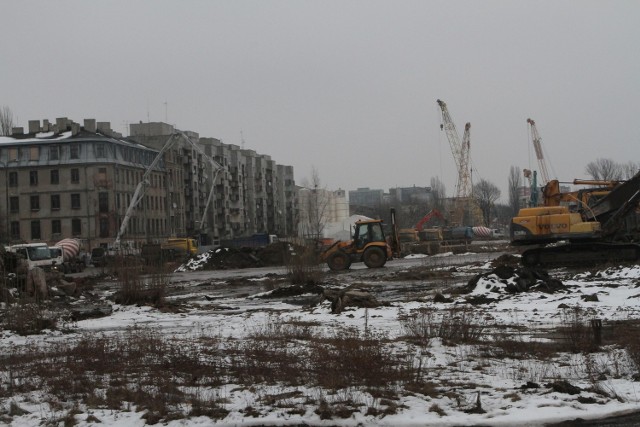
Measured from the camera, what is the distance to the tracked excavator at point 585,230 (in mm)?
30500

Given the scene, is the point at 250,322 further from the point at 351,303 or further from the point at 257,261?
the point at 257,261

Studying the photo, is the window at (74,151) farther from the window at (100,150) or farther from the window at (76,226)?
the window at (76,226)

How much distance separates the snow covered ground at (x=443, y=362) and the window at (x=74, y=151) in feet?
230

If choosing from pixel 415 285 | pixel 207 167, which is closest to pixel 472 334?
pixel 415 285

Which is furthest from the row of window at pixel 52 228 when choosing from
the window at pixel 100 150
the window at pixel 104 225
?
the window at pixel 100 150

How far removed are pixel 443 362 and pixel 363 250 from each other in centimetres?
2956

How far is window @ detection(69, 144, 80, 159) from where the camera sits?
287 ft

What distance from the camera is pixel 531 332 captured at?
1399 cm

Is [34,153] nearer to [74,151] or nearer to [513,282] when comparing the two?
[74,151]

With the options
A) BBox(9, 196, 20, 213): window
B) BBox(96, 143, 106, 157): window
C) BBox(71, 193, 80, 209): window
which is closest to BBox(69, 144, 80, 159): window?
BBox(96, 143, 106, 157): window

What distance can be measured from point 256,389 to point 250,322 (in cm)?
831

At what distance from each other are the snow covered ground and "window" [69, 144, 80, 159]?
7017cm

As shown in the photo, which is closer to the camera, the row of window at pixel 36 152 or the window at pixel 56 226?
the window at pixel 56 226

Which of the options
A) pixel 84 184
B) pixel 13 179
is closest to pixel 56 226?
pixel 84 184
